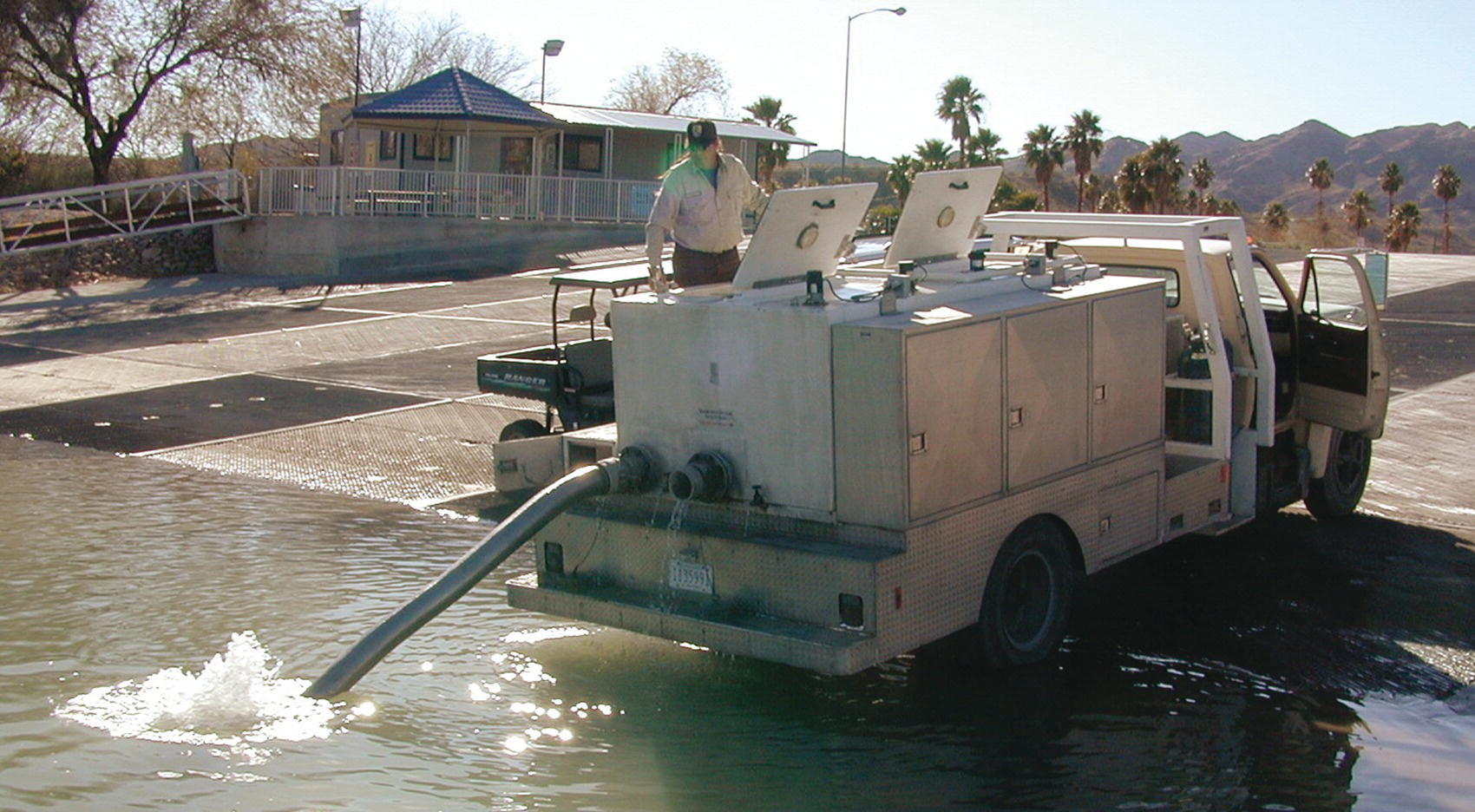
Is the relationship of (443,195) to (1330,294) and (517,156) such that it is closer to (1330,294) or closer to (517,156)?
(517,156)

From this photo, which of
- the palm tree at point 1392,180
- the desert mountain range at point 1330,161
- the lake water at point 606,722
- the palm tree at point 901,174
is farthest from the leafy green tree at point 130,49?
the desert mountain range at point 1330,161

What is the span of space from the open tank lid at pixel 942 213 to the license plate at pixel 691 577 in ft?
7.56

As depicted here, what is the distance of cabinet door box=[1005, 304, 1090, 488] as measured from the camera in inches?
265

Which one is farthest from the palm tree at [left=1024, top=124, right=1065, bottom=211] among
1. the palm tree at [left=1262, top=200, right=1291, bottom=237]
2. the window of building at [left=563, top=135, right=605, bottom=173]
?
the window of building at [left=563, top=135, right=605, bottom=173]

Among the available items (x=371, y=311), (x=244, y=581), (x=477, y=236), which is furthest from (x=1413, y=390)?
(x=477, y=236)

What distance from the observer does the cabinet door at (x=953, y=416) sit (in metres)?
6.15

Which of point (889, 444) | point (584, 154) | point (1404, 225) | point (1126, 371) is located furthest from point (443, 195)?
point (1404, 225)

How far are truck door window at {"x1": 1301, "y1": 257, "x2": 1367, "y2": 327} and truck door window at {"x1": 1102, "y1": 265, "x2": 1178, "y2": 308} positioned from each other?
1129 mm

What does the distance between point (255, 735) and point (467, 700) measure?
92 centimetres

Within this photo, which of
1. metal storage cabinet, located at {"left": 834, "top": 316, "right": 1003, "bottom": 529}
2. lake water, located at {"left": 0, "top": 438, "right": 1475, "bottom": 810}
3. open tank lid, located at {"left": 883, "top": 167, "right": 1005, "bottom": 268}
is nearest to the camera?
lake water, located at {"left": 0, "top": 438, "right": 1475, "bottom": 810}

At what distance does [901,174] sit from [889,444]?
155ft

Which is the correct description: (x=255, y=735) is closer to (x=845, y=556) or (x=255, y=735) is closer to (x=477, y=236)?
(x=845, y=556)

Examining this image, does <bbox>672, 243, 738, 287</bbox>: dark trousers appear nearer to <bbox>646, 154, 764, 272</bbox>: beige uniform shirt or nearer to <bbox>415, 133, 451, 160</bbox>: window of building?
<bbox>646, 154, 764, 272</bbox>: beige uniform shirt

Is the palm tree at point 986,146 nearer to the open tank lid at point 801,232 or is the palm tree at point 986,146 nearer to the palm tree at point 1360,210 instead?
the palm tree at point 1360,210
